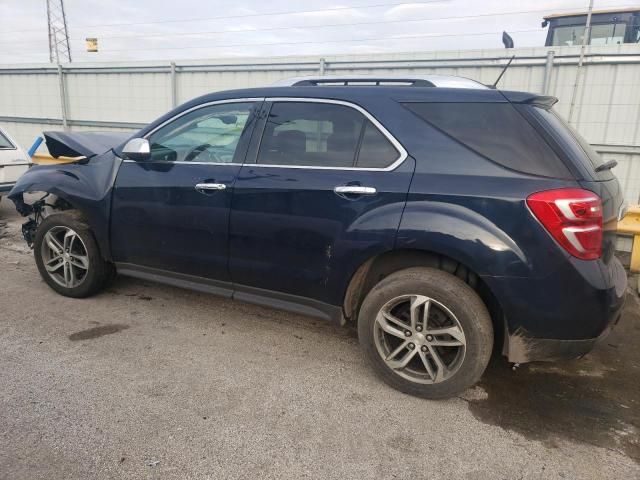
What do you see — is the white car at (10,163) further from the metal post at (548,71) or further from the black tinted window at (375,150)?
the metal post at (548,71)

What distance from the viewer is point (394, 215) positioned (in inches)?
109

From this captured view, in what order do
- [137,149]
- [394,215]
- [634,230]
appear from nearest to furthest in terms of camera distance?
1. [394,215]
2. [137,149]
3. [634,230]

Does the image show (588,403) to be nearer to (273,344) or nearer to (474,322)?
(474,322)

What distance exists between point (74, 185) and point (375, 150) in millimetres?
2622

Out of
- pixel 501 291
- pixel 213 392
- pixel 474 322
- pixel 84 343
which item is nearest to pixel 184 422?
pixel 213 392

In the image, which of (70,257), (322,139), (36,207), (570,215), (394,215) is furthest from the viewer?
(36,207)

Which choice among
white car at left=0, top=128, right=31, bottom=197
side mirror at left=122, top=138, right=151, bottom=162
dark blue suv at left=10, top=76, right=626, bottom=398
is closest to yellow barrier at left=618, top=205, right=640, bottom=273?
dark blue suv at left=10, top=76, right=626, bottom=398

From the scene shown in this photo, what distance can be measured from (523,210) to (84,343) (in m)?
3.03

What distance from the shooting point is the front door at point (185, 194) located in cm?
341

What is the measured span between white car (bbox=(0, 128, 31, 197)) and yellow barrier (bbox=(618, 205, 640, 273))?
25.7 ft

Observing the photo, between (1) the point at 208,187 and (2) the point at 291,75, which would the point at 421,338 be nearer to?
(1) the point at 208,187

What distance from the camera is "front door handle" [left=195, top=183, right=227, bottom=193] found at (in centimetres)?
335

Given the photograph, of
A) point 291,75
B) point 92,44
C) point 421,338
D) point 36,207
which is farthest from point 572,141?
point 92,44

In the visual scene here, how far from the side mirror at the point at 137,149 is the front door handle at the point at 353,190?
1585 millimetres
